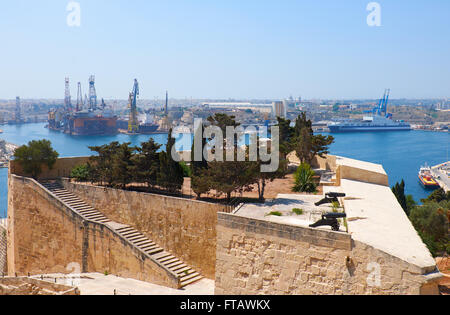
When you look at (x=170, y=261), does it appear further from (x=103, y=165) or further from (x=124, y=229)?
(x=103, y=165)

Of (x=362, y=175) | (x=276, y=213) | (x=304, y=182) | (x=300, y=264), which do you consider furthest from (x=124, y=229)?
(x=362, y=175)

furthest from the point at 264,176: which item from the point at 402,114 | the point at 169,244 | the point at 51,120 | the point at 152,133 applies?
the point at 402,114

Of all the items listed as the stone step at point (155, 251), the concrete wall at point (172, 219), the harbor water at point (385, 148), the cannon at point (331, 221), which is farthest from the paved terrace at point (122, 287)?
the harbor water at point (385, 148)

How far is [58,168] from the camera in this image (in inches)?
596

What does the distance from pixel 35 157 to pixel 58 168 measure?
0.98 metres

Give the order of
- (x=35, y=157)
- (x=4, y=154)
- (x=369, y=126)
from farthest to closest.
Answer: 1. (x=369, y=126)
2. (x=4, y=154)
3. (x=35, y=157)

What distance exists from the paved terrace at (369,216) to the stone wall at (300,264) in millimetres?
221

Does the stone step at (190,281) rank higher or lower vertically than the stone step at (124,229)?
lower

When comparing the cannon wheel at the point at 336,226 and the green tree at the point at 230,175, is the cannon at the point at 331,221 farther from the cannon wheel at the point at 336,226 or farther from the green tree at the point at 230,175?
the green tree at the point at 230,175

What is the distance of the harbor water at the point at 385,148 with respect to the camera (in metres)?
45.6

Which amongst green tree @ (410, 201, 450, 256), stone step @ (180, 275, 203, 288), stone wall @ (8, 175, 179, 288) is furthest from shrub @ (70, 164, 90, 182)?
green tree @ (410, 201, 450, 256)

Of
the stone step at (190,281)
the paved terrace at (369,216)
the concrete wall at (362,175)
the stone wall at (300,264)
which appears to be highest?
the concrete wall at (362,175)
